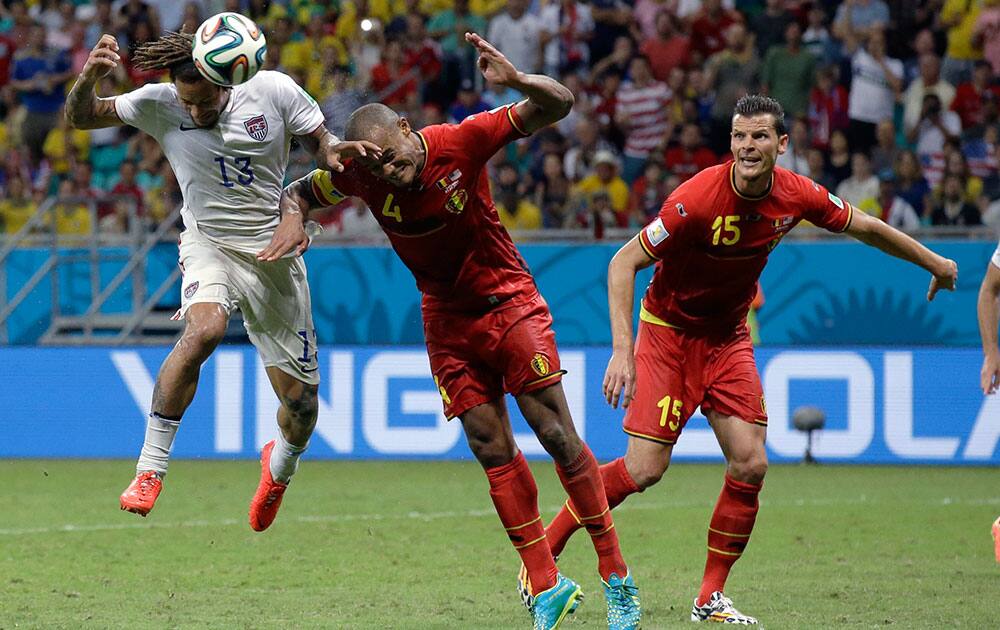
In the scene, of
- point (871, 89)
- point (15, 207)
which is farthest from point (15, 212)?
point (871, 89)

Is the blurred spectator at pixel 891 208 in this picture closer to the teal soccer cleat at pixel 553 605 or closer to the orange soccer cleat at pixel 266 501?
the orange soccer cleat at pixel 266 501

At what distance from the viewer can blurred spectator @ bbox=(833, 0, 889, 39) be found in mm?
16641

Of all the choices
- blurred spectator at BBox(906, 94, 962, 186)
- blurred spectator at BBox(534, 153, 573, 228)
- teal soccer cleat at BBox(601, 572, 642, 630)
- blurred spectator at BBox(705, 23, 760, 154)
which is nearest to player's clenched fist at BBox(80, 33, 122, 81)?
teal soccer cleat at BBox(601, 572, 642, 630)

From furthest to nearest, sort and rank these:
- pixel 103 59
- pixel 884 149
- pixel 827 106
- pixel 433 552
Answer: pixel 827 106, pixel 884 149, pixel 433 552, pixel 103 59

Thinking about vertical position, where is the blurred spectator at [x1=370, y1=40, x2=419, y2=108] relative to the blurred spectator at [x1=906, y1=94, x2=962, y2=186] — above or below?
below

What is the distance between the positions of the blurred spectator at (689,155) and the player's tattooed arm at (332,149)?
915 centimetres

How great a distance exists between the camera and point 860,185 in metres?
Result: 15.4

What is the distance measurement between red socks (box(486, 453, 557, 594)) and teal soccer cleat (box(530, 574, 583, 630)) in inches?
6.8

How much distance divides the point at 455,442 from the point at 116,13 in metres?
8.88

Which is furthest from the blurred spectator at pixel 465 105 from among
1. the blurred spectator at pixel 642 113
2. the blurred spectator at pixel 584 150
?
the blurred spectator at pixel 642 113

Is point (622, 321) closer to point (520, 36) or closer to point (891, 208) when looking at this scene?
point (891, 208)

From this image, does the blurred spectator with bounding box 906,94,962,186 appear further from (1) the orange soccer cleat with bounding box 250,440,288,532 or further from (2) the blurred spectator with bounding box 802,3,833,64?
(1) the orange soccer cleat with bounding box 250,440,288,532

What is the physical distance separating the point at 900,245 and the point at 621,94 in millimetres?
10395

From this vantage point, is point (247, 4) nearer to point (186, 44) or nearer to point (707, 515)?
point (707, 515)
